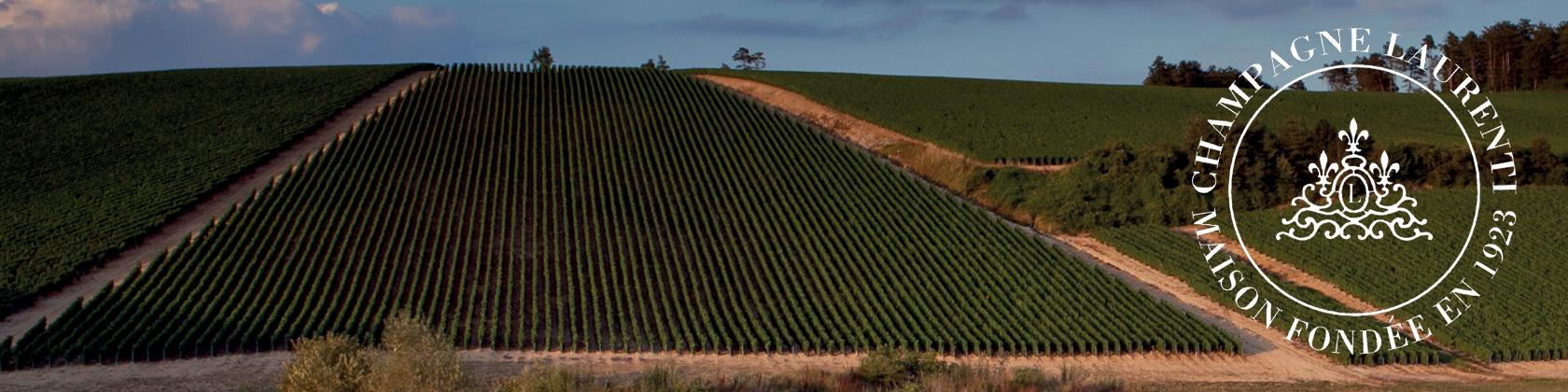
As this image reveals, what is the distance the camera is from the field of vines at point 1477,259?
86.1 ft

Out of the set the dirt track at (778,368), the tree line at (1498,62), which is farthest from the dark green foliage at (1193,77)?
the dirt track at (778,368)

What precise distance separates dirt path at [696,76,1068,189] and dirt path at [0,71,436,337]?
655 inches

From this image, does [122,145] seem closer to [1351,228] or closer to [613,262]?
[613,262]

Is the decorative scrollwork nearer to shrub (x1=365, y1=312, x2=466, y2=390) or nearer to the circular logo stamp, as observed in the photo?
the circular logo stamp

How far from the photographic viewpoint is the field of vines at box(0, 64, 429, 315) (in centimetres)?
3328

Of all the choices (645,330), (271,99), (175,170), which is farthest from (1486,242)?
(271,99)

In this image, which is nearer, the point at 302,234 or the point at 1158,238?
the point at 302,234

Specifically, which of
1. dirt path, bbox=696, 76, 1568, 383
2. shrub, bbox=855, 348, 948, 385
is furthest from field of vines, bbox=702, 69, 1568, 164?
shrub, bbox=855, 348, 948, 385

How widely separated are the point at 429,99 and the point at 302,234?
1928 centimetres

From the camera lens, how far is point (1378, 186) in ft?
125

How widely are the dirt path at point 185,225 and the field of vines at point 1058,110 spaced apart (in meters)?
20.0

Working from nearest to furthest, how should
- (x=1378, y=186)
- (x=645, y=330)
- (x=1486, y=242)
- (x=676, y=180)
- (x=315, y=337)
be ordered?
1. (x=315, y=337)
2. (x=645, y=330)
3. (x=1486, y=242)
4. (x=1378, y=186)
5. (x=676, y=180)

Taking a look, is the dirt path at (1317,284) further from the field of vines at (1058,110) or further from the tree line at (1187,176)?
the field of vines at (1058,110)

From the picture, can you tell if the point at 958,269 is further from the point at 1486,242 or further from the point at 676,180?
the point at 1486,242
